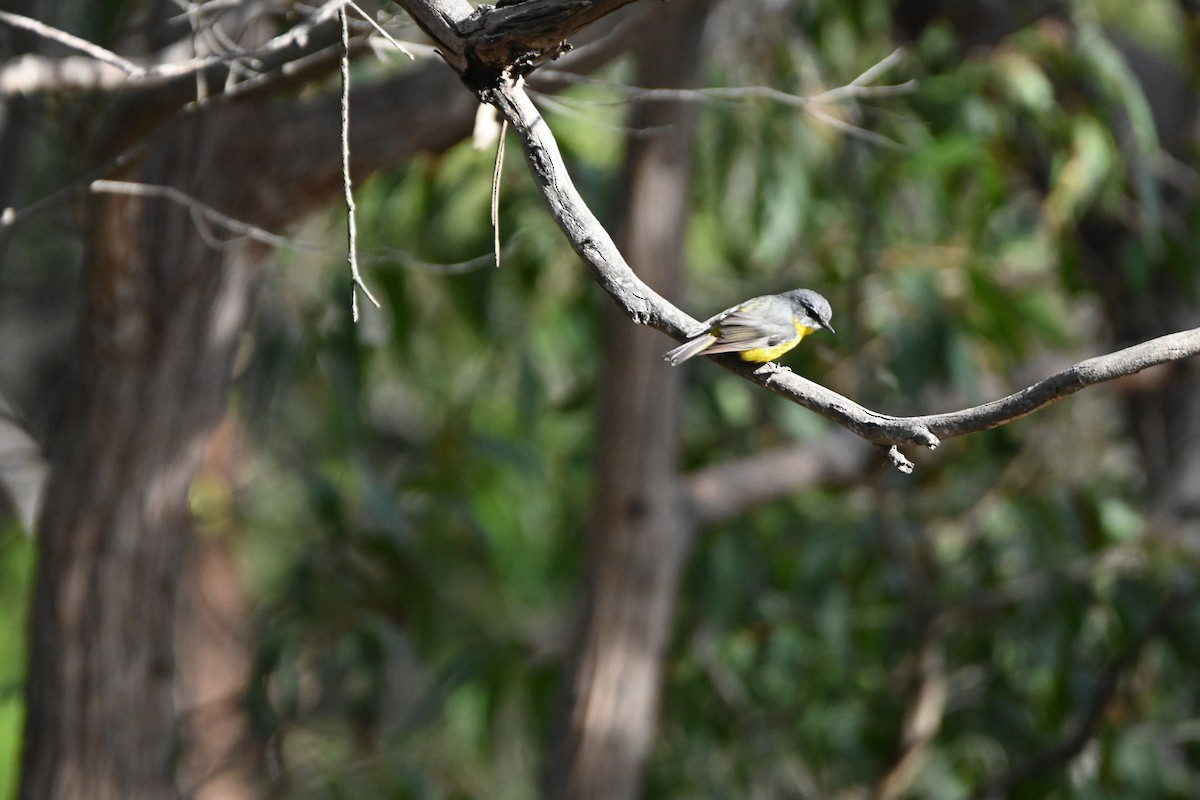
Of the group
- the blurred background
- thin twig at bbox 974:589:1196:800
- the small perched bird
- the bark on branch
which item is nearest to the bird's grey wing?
the small perched bird

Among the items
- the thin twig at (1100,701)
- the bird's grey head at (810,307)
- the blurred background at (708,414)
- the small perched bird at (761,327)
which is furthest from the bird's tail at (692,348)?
the thin twig at (1100,701)

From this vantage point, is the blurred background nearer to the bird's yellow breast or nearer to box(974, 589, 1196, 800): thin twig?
box(974, 589, 1196, 800): thin twig

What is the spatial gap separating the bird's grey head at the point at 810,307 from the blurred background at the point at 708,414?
80 centimetres

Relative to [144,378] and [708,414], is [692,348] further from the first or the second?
[708,414]

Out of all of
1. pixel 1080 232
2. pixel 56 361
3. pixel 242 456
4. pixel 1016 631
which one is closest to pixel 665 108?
pixel 1016 631

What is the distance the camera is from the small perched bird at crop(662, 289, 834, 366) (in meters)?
1.19

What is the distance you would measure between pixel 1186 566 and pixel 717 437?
4.35 ft

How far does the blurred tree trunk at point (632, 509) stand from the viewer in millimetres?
2783

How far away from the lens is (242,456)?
15.2 ft

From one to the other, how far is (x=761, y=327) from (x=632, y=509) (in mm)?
1587

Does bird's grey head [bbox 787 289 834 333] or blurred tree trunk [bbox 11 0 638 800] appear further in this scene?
blurred tree trunk [bbox 11 0 638 800]

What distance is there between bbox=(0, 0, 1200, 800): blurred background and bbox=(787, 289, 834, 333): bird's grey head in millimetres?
803

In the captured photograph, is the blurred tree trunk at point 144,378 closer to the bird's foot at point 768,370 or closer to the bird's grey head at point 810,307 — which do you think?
the bird's grey head at point 810,307

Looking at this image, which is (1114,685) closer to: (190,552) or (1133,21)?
(1133,21)
